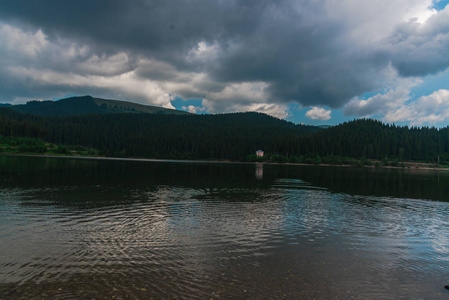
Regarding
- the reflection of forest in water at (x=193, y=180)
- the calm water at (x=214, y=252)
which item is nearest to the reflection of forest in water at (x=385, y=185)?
the reflection of forest in water at (x=193, y=180)

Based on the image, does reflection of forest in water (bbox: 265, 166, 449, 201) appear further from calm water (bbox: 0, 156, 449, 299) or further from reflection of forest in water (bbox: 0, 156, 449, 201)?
calm water (bbox: 0, 156, 449, 299)

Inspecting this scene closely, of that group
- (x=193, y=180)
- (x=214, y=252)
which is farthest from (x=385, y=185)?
(x=214, y=252)

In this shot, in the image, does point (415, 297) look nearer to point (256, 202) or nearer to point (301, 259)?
point (301, 259)

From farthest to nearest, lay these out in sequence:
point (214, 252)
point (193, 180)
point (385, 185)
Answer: point (385, 185), point (193, 180), point (214, 252)

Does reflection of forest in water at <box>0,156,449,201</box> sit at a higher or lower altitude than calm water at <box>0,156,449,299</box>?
higher

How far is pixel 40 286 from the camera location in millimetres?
9695

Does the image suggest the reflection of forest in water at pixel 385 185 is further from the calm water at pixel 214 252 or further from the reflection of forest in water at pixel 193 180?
the calm water at pixel 214 252

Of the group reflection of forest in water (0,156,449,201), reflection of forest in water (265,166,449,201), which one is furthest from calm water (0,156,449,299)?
reflection of forest in water (265,166,449,201)

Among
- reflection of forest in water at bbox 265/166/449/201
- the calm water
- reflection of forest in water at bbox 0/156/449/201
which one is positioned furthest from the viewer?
reflection of forest in water at bbox 265/166/449/201

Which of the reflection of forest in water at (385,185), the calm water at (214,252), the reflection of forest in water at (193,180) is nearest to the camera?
the calm water at (214,252)

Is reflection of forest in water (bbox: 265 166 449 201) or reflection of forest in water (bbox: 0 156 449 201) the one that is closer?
reflection of forest in water (bbox: 0 156 449 201)

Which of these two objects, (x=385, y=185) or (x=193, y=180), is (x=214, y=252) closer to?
(x=193, y=180)

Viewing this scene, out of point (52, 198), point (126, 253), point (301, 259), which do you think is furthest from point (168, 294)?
point (52, 198)

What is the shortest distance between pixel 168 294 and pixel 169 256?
148 inches
